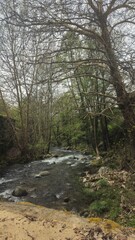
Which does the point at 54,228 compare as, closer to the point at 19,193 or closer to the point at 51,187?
the point at 19,193

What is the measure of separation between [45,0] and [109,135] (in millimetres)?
12387

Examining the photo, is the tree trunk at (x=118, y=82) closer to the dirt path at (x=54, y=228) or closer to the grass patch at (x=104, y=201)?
the grass patch at (x=104, y=201)

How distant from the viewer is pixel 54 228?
3115 millimetres

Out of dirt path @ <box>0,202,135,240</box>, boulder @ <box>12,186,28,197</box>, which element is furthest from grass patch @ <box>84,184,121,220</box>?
dirt path @ <box>0,202,135,240</box>

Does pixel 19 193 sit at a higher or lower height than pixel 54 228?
lower

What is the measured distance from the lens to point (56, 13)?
5691mm

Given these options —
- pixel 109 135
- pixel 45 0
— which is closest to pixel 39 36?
pixel 45 0

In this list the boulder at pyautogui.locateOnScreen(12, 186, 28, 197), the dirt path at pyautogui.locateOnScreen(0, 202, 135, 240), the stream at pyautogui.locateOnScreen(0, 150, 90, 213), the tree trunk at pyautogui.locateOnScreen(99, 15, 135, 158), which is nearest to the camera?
the dirt path at pyautogui.locateOnScreen(0, 202, 135, 240)

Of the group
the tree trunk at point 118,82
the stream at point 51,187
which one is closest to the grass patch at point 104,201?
the stream at point 51,187

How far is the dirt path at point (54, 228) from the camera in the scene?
292cm

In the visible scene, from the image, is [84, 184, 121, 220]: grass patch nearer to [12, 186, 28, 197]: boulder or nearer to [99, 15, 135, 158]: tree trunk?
[99, 15, 135, 158]: tree trunk

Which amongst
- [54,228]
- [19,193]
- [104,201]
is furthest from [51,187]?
[54,228]

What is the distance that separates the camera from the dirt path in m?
2.92

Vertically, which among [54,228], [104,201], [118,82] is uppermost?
[118,82]
